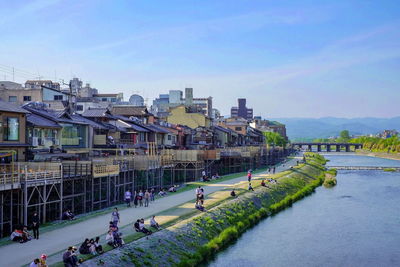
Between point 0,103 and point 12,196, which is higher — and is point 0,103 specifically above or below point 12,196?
above

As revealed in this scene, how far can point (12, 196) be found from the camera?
29500 millimetres

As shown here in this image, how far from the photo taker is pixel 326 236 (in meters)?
41.3

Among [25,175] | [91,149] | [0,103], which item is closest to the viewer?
[25,175]

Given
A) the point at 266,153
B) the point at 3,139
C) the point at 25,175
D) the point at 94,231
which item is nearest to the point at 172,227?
the point at 94,231

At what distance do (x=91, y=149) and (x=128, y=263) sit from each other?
87.7 ft

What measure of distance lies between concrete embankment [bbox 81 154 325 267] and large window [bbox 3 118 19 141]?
12934 mm

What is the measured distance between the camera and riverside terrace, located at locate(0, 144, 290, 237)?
29.5 m

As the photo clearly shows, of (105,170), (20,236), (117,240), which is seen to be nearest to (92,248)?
(117,240)

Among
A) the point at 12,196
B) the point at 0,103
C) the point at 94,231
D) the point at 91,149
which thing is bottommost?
the point at 94,231

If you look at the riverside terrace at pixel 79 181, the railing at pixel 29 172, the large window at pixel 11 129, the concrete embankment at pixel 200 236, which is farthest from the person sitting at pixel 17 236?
the large window at pixel 11 129

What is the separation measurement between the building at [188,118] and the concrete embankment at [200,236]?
119 ft

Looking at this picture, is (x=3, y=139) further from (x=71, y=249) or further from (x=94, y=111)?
(x=94, y=111)

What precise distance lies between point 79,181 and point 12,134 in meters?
6.45

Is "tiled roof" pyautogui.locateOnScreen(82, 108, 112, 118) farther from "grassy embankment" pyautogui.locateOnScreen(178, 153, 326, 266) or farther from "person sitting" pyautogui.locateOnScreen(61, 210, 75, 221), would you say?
"person sitting" pyautogui.locateOnScreen(61, 210, 75, 221)
